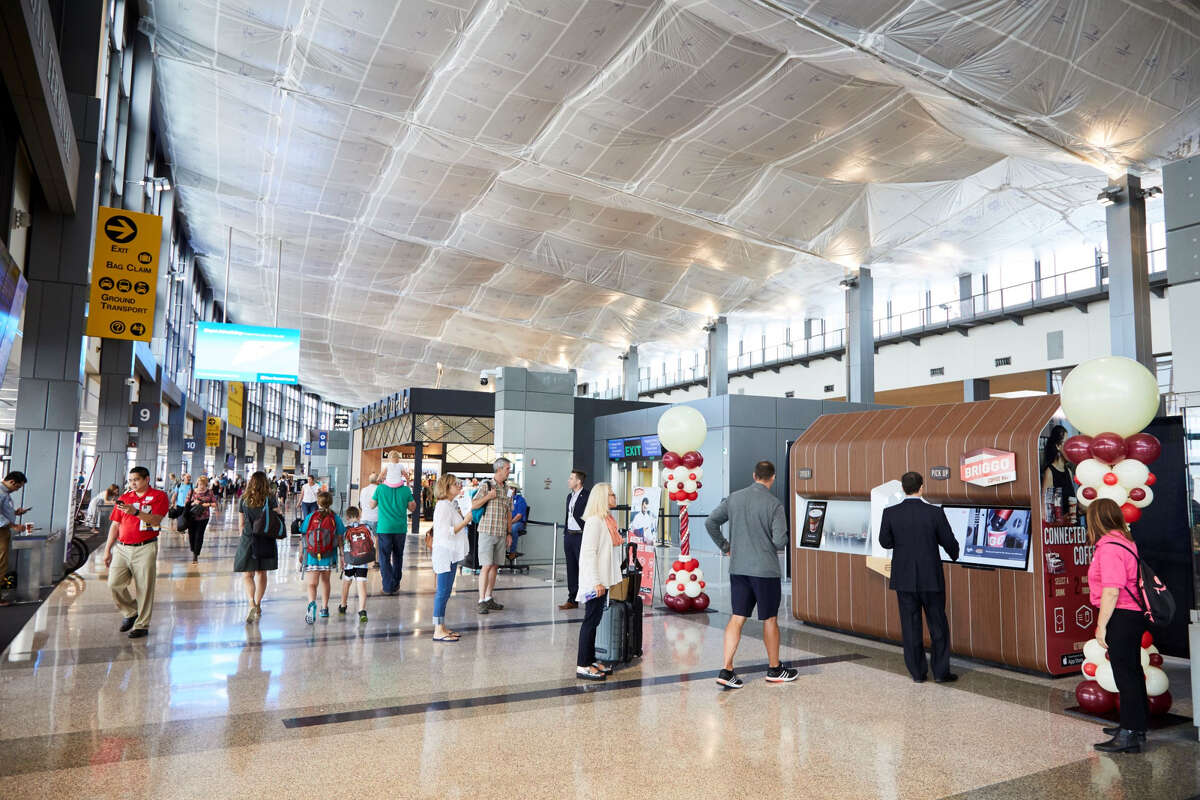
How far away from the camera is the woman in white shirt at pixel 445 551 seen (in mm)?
7074

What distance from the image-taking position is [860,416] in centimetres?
797

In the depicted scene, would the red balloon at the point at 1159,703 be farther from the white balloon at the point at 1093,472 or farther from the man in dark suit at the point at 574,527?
the man in dark suit at the point at 574,527

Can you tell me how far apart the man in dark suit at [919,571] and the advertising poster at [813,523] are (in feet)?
6.26

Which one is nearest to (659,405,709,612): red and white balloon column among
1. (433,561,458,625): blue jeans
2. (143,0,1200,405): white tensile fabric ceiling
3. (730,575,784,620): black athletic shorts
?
(433,561,458,625): blue jeans

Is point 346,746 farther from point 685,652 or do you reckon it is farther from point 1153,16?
point 1153,16

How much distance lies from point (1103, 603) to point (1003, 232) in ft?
50.0

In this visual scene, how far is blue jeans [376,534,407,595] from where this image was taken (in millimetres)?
9711

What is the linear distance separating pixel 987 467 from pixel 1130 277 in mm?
9314

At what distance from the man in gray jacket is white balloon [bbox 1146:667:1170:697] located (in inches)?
86.2

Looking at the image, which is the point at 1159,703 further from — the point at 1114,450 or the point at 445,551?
the point at 445,551

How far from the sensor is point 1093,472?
5188 mm

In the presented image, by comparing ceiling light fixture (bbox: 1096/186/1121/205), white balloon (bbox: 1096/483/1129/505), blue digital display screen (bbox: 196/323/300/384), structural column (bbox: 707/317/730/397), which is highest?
ceiling light fixture (bbox: 1096/186/1121/205)

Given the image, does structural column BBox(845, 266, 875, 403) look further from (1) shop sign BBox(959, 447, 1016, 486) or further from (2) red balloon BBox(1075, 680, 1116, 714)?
(2) red balloon BBox(1075, 680, 1116, 714)

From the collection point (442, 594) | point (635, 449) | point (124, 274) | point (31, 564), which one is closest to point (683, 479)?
point (442, 594)
